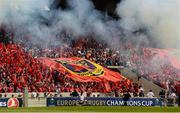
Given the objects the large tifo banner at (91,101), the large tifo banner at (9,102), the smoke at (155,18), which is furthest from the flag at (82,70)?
the large tifo banner at (9,102)

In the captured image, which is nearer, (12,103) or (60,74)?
(12,103)

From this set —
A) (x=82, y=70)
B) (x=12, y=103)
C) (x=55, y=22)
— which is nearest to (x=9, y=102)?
(x=12, y=103)

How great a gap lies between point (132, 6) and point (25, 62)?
11.3 meters

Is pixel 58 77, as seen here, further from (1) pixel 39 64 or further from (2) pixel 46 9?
(2) pixel 46 9

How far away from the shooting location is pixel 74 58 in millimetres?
57156

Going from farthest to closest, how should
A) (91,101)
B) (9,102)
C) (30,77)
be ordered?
(30,77) < (91,101) < (9,102)

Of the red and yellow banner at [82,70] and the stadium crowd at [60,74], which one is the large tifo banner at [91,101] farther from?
the red and yellow banner at [82,70]

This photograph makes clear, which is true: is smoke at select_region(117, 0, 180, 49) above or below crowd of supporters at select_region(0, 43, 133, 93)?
above

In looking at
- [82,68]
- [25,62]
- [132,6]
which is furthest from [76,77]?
[132,6]

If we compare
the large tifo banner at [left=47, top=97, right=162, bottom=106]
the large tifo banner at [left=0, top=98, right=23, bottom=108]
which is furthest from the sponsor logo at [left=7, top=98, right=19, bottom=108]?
the large tifo banner at [left=47, top=97, right=162, bottom=106]

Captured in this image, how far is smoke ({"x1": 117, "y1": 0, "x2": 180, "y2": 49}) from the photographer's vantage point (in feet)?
158

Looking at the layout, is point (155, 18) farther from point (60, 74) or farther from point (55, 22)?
point (60, 74)

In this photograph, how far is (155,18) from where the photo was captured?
50312 millimetres

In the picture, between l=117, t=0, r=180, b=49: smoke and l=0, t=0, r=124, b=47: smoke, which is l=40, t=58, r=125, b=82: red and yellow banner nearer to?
l=0, t=0, r=124, b=47: smoke
